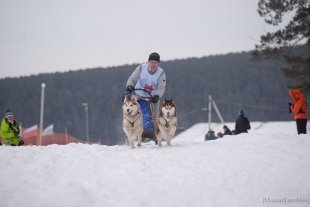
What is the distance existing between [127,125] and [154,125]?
784 millimetres

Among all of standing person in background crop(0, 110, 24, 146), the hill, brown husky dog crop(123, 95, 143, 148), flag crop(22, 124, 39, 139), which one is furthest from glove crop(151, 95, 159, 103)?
the hill

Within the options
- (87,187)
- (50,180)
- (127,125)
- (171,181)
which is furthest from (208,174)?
(127,125)

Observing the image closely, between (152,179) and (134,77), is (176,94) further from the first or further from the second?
(152,179)

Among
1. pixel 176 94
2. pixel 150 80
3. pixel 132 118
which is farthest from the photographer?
pixel 176 94

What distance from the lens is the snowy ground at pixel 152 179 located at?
3.87 meters

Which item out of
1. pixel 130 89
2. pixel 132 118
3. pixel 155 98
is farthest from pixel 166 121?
pixel 130 89

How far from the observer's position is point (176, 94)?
72062 mm

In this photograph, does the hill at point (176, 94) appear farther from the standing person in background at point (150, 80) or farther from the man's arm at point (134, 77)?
the man's arm at point (134, 77)

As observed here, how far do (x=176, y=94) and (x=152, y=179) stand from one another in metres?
67.6

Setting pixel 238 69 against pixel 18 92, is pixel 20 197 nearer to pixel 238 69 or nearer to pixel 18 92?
pixel 238 69

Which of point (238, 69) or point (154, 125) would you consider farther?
point (238, 69)

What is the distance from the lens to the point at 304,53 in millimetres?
18922

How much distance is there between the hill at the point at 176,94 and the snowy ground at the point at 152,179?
56.9m

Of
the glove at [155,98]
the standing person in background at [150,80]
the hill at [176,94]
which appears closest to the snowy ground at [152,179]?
the glove at [155,98]
